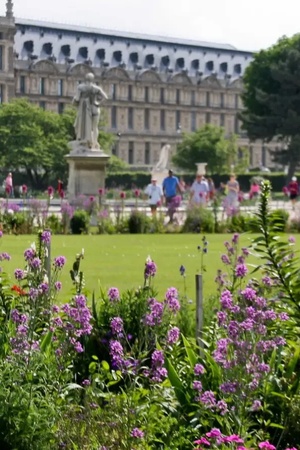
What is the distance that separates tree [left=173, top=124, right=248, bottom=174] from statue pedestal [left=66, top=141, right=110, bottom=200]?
2047 inches

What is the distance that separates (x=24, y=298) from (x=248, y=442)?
286 centimetres

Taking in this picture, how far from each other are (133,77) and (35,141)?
5119 cm

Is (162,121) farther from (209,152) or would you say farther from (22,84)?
Answer: (209,152)

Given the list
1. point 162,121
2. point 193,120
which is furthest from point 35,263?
point 193,120

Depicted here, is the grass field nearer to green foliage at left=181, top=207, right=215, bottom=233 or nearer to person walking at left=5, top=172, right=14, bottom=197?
green foliage at left=181, top=207, right=215, bottom=233

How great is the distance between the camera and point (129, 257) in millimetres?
16812

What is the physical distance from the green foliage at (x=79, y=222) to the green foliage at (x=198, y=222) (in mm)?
2190

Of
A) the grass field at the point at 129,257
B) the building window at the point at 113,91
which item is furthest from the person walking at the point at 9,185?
the building window at the point at 113,91

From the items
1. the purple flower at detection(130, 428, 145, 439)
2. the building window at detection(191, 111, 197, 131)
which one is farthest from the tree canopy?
the purple flower at detection(130, 428, 145, 439)

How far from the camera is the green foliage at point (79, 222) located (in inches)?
927

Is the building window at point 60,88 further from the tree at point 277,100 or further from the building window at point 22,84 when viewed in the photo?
the tree at point 277,100

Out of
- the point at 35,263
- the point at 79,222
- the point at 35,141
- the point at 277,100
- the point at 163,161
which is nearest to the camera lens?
the point at 35,263

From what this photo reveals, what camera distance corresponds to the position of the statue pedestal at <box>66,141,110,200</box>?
2878cm

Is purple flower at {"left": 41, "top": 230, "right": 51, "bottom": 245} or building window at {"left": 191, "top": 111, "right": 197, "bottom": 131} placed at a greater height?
building window at {"left": 191, "top": 111, "right": 197, "bottom": 131}
